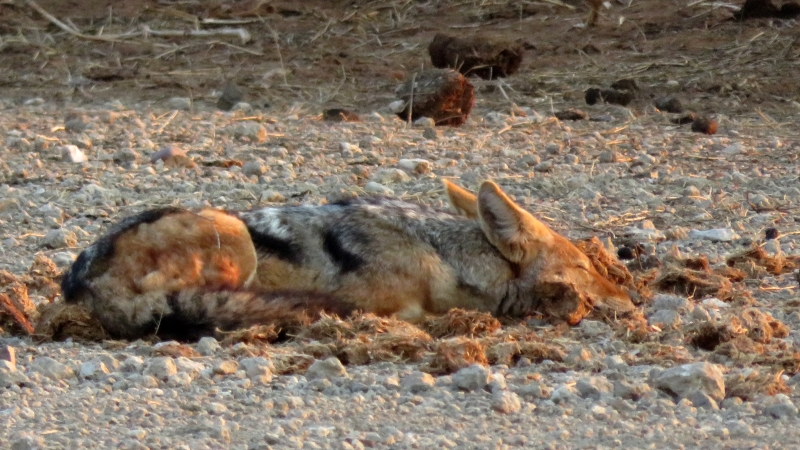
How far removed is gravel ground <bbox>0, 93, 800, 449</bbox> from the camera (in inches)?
150

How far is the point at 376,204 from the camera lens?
5.95 metres

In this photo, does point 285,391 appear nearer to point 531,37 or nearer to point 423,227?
point 423,227

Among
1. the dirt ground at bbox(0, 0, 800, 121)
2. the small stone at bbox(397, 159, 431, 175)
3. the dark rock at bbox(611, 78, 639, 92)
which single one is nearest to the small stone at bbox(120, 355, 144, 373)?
the small stone at bbox(397, 159, 431, 175)

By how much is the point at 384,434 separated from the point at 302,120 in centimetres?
712

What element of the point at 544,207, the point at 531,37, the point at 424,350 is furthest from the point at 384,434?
the point at 531,37

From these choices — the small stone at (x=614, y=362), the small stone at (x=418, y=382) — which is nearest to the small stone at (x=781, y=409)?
the small stone at (x=614, y=362)

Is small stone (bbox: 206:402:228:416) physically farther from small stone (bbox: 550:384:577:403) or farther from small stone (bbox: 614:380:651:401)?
small stone (bbox: 614:380:651:401)

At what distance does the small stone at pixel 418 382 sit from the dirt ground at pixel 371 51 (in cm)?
713

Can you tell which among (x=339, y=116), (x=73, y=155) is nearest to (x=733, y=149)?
(x=339, y=116)

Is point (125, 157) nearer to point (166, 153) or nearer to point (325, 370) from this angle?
point (166, 153)

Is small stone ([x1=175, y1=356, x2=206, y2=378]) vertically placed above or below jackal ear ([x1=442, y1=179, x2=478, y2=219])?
above

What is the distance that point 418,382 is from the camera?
166 inches

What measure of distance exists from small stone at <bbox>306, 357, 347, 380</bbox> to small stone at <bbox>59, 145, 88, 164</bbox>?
→ 5.00 metres

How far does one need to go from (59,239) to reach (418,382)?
3.23 metres
